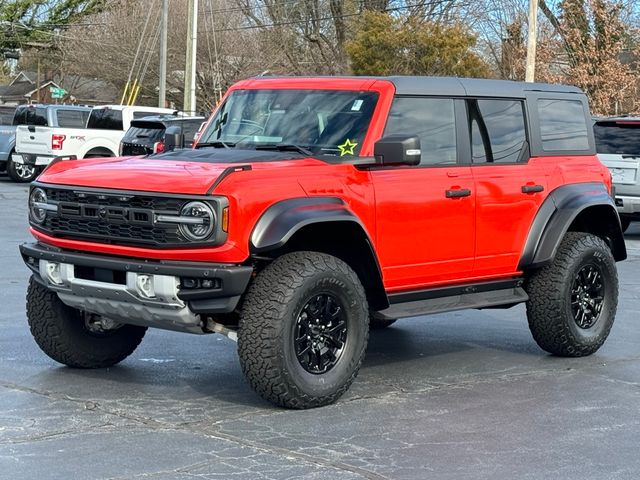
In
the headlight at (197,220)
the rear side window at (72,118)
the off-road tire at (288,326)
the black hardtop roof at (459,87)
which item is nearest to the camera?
the headlight at (197,220)

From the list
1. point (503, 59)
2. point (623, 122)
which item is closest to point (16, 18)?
point (503, 59)

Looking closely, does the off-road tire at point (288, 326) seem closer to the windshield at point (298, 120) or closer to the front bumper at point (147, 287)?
the front bumper at point (147, 287)

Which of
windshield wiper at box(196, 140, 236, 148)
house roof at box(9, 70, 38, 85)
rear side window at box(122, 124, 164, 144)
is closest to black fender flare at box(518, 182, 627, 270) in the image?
windshield wiper at box(196, 140, 236, 148)

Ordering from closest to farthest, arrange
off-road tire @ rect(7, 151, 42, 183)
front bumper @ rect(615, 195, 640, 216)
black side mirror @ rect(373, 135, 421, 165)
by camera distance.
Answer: black side mirror @ rect(373, 135, 421, 165) → front bumper @ rect(615, 195, 640, 216) → off-road tire @ rect(7, 151, 42, 183)

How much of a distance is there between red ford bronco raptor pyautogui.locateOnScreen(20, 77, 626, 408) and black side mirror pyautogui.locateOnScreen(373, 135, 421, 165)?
0.01 metres

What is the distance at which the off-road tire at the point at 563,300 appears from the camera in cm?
856

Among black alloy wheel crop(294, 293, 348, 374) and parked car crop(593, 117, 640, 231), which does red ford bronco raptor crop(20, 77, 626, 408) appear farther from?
parked car crop(593, 117, 640, 231)

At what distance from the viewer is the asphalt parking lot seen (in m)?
5.79

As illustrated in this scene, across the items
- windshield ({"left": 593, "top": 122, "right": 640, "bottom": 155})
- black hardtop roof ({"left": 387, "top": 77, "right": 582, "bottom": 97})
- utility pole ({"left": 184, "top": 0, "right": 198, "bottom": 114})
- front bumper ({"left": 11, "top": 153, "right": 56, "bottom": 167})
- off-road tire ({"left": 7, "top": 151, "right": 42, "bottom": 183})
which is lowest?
off-road tire ({"left": 7, "top": 151, "right": 42, "bottom": 183})

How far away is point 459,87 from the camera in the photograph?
8.32 m

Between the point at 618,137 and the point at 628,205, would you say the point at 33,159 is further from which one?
the point at 628,205

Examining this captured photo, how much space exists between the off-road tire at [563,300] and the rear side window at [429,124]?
1222 mm

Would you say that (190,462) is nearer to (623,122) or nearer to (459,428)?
(459,428)

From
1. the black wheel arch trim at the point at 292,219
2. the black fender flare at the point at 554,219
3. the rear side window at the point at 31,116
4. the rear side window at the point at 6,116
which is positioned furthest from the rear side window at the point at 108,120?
the black wheel arch trim at the point at 292,219
